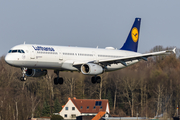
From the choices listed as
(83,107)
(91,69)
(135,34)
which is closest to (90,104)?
(83,107)

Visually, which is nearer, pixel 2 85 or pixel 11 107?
pixel 11 107

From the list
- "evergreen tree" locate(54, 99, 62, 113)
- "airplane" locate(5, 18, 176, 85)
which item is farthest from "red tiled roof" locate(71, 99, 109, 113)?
"airplane" locate(5, 18, 176, 85)

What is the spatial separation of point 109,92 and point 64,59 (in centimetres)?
5881

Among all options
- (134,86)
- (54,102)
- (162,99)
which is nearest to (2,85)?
(54,102)

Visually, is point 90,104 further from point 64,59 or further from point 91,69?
point 64,59

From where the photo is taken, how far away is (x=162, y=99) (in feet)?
284

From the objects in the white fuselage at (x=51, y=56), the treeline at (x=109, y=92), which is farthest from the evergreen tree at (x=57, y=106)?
the white fuselage at (x=51, y=56)

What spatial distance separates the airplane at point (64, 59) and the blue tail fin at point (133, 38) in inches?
126

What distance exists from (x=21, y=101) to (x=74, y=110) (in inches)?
648

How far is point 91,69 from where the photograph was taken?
147 feet

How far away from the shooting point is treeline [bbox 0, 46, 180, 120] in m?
80.4

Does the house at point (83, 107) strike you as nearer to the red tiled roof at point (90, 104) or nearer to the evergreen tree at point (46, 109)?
the red tiled roof at point (90, 104)

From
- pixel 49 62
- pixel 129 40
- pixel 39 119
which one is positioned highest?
pixel 129 40

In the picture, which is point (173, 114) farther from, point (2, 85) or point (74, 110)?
point (2, 85)
